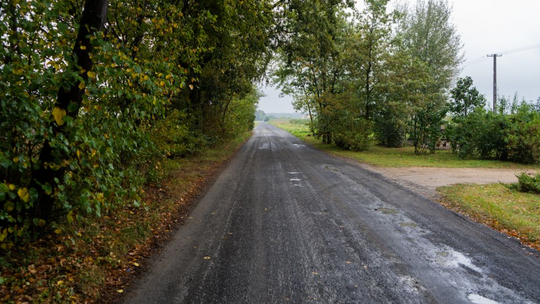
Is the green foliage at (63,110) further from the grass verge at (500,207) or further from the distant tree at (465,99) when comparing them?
the distant tree at (465,99)

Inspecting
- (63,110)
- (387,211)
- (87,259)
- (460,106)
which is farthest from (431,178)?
(460,106)

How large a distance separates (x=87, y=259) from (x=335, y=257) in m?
3.32

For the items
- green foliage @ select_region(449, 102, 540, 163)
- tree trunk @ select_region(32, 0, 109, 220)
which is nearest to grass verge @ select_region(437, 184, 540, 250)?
tree trunk @ select_region(32, 0, 109, 220)

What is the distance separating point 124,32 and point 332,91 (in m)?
20.7

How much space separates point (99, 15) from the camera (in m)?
3.69

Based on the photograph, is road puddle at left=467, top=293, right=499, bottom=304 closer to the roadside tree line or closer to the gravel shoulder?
the gravel shoulder

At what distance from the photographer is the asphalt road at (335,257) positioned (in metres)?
3.54

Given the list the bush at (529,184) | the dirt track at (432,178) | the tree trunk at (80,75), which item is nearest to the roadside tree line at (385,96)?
the dirt track at (432,178)

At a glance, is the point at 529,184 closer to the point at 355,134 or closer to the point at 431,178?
the point at 431,178

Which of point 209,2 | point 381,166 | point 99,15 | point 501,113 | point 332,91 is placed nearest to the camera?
point 99,15

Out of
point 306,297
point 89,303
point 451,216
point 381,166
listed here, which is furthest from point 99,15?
point 381,166

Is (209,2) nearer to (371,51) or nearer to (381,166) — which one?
(381,166)

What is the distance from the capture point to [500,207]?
7230 mm

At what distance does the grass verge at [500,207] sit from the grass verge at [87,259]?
6311mm
